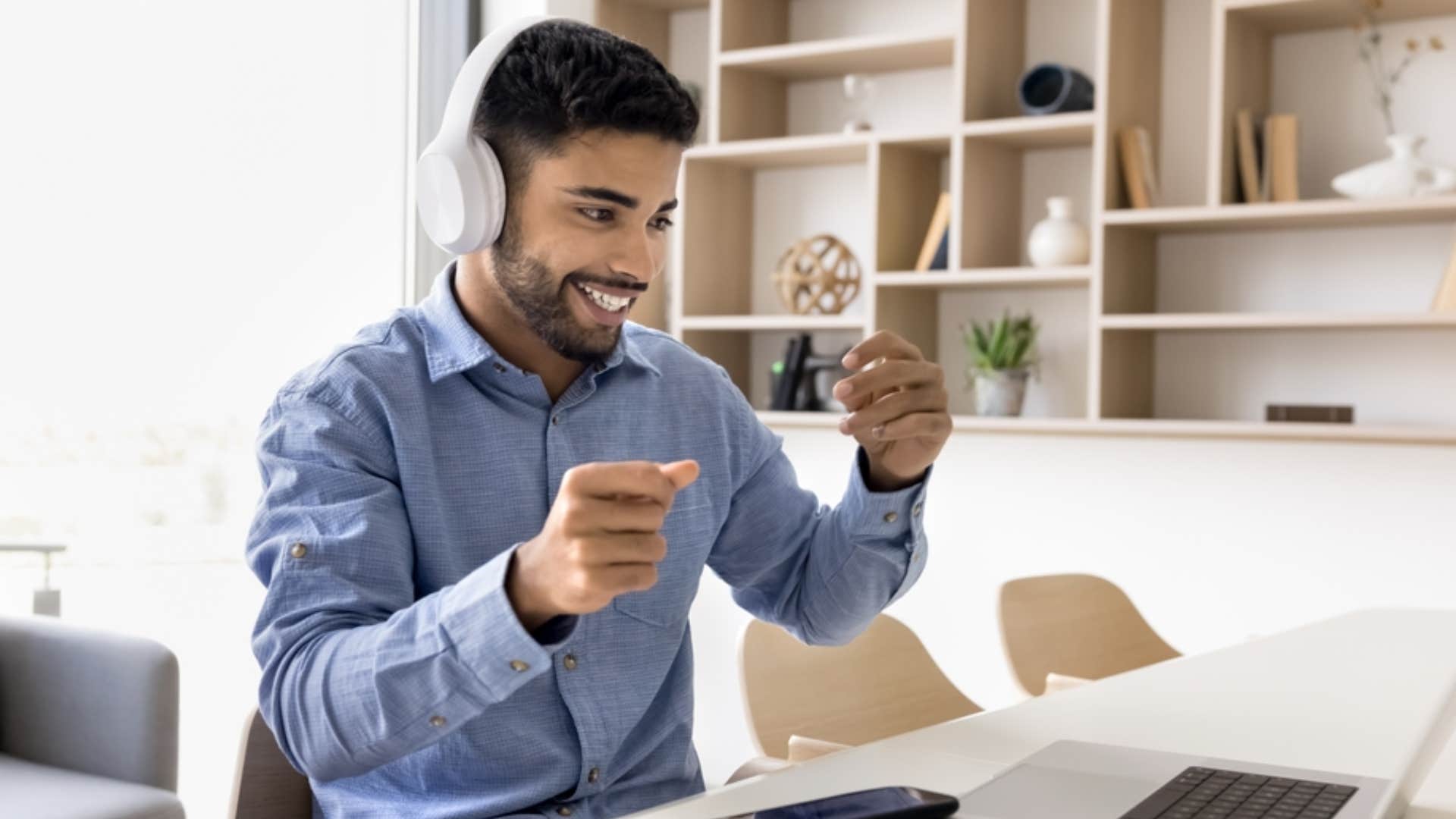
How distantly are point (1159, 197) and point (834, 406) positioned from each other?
88 centimetres

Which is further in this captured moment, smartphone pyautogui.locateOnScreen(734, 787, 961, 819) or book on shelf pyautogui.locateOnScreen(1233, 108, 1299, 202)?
book on shelf pyautogui.locateOnScreen(1233, 108, 1299, 202)

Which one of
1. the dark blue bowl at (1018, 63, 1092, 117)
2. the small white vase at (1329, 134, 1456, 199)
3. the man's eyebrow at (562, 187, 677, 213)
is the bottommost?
the man's eyebrow at (562, 187, 677, 213)

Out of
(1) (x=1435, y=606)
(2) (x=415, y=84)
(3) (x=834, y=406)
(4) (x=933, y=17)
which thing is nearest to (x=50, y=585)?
(2) (x=415, y=84)

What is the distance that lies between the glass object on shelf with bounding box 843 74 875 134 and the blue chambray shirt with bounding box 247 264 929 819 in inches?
76.9

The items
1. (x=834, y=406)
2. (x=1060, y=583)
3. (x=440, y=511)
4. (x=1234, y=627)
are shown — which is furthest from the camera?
(x=834, y=406)

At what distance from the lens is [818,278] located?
3559 millimetres

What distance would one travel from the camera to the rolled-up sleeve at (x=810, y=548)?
154 cm

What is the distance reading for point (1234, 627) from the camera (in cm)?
321

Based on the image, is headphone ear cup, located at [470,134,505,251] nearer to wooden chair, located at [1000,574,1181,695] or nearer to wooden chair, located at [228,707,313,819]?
wooden chair, located at [228,707,313,819]

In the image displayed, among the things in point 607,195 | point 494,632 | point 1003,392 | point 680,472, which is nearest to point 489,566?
point 494,632

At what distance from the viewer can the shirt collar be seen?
1384mm

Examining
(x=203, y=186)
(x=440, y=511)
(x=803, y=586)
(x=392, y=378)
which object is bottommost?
(x=803, y=586)

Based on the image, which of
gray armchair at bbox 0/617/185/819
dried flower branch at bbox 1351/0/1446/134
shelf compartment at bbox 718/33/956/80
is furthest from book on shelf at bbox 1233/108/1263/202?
gray armchair at bbox 0/617/185/819

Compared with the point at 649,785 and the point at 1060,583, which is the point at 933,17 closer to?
the point at 1060,583
